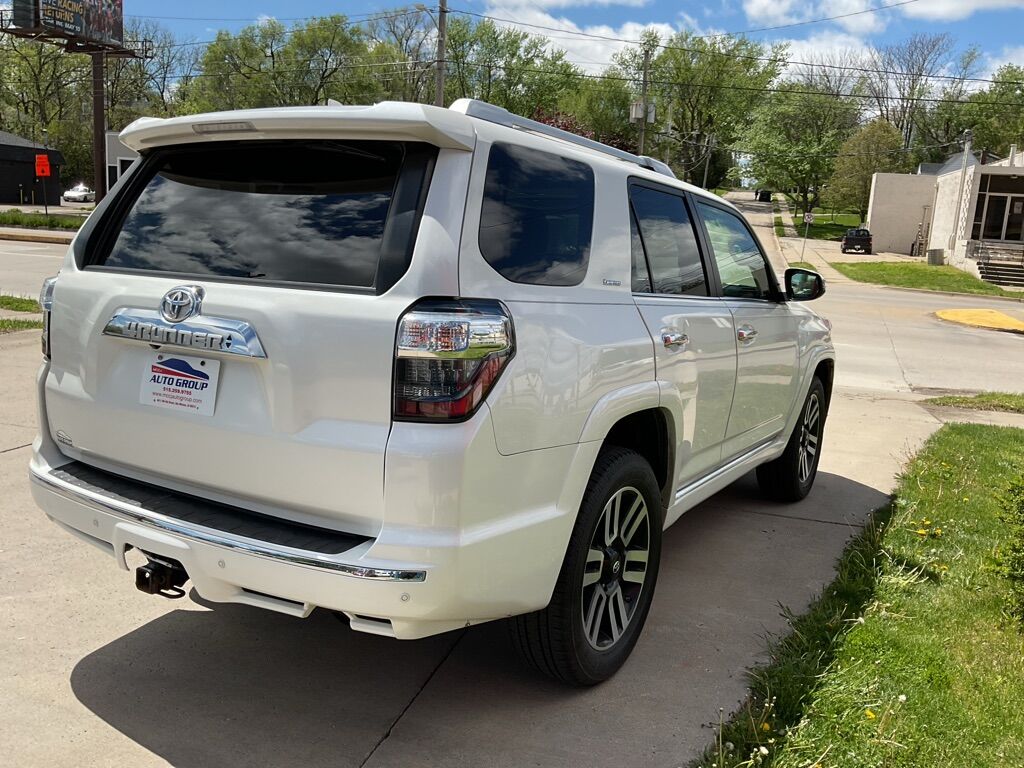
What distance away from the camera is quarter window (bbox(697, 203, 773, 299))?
434cm

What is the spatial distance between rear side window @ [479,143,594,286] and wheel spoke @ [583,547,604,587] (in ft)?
3.18

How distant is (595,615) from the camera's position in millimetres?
3131

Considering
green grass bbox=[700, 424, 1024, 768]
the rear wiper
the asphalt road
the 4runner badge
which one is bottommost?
the asphalt road

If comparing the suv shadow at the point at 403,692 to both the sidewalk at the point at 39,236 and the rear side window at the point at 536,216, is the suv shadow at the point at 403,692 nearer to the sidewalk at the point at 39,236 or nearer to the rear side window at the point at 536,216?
the rear side window at the point at 536,216

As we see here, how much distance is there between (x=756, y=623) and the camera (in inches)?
149

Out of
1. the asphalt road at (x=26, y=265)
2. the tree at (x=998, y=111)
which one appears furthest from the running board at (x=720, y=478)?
the tree at (x=998, y=111)

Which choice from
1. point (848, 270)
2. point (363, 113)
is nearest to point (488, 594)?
point (363, 113)

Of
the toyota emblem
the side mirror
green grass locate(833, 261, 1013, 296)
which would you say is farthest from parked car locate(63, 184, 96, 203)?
the toyota emblem

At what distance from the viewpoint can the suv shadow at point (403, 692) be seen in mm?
2742

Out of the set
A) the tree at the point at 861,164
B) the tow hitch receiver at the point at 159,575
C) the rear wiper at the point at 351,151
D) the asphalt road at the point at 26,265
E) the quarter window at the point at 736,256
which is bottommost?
the asphalt road at the point at 26,265

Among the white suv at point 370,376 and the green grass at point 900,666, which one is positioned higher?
the white suv at point 370,376

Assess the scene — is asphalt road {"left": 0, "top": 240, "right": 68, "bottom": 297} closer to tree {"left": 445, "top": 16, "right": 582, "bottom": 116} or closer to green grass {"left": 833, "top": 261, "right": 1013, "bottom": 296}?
green grass {"left": 833, "top": 261, "right": 1013, "bottom": 296}

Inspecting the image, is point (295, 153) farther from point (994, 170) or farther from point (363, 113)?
point (994, 170)

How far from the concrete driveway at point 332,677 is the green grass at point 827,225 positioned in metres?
58.4
